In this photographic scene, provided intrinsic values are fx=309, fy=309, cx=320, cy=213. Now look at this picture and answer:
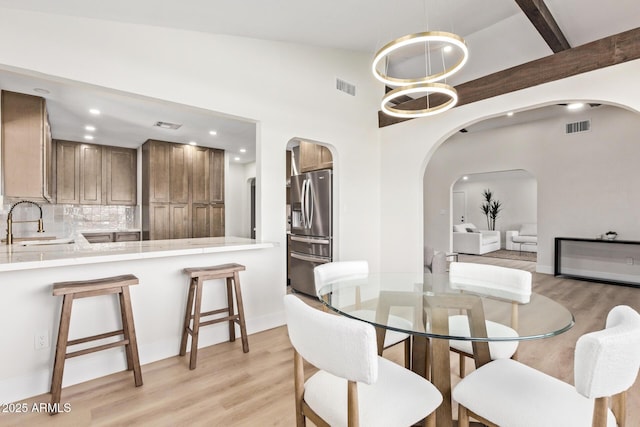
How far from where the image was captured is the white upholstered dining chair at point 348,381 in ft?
3.36

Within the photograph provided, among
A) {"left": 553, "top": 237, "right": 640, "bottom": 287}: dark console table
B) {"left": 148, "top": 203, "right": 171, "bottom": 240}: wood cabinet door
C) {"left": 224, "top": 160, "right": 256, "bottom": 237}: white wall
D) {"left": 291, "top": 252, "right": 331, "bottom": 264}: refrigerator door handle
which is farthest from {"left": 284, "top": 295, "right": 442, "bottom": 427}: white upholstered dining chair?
{"left": 224, "top": 160, "right": 256, "bottom": 237}: white wall

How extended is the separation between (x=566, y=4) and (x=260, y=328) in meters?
4.45

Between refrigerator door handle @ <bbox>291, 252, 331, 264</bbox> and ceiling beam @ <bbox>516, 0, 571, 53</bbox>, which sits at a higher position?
ceiling beam @ <bbox>516, 0, 571, 53</bbox>

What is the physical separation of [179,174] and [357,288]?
4675mm

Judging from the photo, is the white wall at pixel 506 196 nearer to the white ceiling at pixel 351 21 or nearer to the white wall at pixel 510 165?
the white wall at pixel 510 165

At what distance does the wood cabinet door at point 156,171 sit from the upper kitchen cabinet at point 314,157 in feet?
→ 8.34

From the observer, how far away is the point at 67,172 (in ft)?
17.1

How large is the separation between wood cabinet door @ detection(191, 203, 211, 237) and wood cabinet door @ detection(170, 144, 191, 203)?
25cm

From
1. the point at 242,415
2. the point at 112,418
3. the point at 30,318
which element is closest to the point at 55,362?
the point at 30,318

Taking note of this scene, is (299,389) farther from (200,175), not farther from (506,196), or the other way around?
(506,196)

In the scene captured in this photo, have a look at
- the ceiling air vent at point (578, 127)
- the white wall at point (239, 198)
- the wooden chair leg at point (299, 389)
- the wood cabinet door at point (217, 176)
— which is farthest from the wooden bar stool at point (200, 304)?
the ceiling air vent at point (578, 127)

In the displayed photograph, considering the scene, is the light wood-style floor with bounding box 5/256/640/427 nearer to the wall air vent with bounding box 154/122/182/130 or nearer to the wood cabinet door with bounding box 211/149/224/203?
the wall air vent with bounding box 154/122/182/130

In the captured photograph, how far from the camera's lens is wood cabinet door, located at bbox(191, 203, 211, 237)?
5.83 m

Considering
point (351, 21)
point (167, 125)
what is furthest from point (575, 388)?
point (167, 125)
